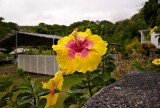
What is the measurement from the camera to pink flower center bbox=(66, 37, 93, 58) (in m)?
1.16

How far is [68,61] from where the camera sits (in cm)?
114

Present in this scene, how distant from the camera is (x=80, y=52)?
1.17 meters

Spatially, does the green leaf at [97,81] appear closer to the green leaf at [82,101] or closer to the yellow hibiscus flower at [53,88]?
the green leaf at [82,101]

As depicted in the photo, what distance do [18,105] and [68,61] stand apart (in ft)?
0.85

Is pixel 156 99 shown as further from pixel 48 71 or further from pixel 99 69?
pixel 48 71

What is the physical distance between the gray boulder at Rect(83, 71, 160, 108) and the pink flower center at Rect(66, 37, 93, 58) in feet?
0.51

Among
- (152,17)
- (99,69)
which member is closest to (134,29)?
(152,17)

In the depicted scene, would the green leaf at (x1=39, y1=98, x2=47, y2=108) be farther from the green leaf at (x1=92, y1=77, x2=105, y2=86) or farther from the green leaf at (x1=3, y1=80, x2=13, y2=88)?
the green leaf at (x1=92, y1=77, x2=105, y2=86)

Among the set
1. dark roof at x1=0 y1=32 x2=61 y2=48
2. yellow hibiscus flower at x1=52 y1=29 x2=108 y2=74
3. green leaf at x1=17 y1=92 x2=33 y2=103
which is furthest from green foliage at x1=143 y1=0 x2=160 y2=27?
green leaf at x1=17 y1=92 x2=33 y2=103

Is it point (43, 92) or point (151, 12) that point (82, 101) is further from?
point (151, 12)

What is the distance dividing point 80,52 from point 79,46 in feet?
0.17

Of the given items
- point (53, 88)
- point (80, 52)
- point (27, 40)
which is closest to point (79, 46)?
point (80, 52)

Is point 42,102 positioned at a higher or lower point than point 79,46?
lower

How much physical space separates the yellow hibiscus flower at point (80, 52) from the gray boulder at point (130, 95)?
0.35ft
